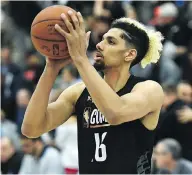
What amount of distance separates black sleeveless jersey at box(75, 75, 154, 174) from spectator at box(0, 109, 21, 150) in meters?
4.44

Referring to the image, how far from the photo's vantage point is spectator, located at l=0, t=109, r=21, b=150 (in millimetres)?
8952

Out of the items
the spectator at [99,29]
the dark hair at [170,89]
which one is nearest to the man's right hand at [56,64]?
the dark hair at [170,89]

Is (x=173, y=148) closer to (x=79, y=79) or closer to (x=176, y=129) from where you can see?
(x=176, y=129)

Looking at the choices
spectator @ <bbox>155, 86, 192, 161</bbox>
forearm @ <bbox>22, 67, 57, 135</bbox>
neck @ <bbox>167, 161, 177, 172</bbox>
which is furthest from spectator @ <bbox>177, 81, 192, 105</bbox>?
forearm @ <bbox>22, 67, 57, 135</bbox>

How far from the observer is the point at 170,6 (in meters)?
10.3

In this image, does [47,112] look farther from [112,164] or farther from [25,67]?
[25,67]

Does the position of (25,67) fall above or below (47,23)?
above

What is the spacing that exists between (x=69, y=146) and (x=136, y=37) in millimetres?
4124

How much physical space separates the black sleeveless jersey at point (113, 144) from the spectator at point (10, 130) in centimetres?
444

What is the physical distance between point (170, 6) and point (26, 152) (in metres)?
3.84

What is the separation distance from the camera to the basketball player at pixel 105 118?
4.32 metres

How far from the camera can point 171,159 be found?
7305 mm

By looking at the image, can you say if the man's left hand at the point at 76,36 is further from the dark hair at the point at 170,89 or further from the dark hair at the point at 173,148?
the dark hair at the point at 170,89

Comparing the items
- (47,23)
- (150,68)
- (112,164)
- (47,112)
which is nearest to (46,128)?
(47,112)
